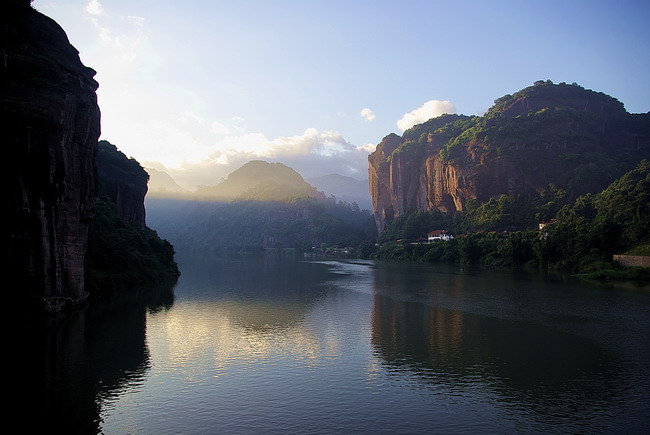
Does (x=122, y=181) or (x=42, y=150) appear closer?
(x=42, y=150)

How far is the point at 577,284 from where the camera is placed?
4053 cm

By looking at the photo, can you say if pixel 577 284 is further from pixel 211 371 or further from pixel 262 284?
pixel 211 371

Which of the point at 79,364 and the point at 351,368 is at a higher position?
the point at 79,364

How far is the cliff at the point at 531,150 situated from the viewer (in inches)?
3511

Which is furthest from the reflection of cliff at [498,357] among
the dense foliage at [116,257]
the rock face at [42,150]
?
the dense foliage at [116,257]

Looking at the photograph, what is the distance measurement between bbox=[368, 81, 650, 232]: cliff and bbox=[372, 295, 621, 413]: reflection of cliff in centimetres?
6875

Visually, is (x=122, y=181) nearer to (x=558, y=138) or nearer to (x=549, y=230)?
(x=549, y=230)

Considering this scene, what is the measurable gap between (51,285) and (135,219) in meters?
39.5

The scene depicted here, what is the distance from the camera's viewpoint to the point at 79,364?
16.8 meters

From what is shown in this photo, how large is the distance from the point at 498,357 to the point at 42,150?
2116cm

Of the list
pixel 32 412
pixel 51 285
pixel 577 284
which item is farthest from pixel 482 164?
pixel 32 412

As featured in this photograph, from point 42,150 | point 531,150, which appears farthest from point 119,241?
point 531,150

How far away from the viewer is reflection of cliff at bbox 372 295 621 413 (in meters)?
14.8

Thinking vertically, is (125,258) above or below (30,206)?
below
